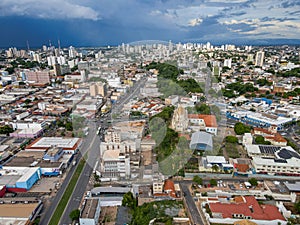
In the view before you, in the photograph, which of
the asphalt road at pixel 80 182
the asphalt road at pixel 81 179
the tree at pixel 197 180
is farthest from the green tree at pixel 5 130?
the tree at pixel 197 180

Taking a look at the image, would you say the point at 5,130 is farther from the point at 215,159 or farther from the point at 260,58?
the point at 260,58

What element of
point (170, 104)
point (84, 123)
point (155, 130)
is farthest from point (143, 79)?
point (155, 130)

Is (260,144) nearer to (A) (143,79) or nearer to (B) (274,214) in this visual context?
(B) (274,214)

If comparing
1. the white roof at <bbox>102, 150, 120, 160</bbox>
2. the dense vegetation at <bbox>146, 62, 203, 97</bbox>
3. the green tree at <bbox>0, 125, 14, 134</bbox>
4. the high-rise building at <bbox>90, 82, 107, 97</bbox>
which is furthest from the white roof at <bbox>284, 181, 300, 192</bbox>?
the high-rise building at <bbox>90, 82, 107, 97</bbox>

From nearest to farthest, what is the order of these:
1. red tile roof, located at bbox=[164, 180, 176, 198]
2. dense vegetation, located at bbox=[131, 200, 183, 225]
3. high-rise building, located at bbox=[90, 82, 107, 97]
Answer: dense vegetation, located at bbox=[131, 200, 183, 225] < red tile roof, located at bbox=[164, 180, 176, 198] < high-rise building, located at bbox=[90, 82, 107, 97]

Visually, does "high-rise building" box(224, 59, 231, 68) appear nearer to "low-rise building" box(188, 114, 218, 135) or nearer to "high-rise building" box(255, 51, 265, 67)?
"high-rise building" box(255, 51, 265, 67)

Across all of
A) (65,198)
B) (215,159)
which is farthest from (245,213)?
(65,198)
